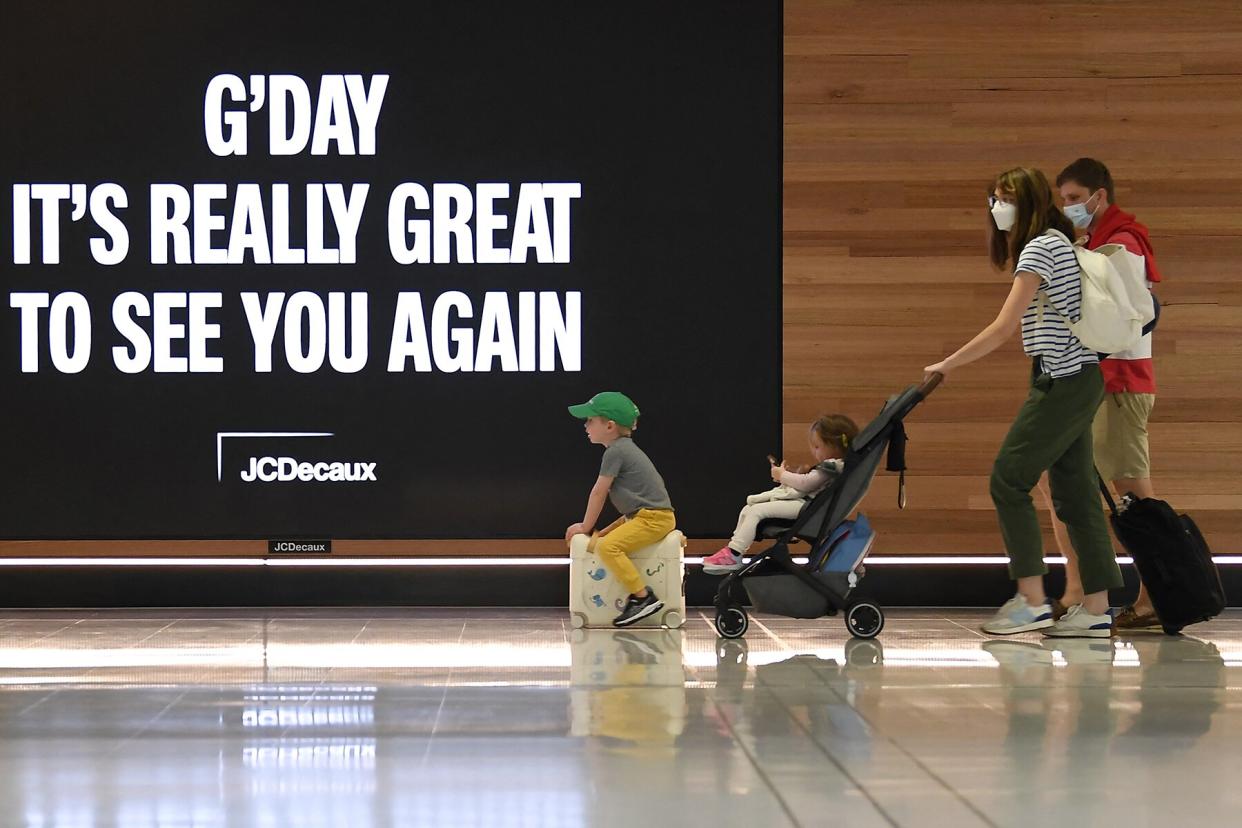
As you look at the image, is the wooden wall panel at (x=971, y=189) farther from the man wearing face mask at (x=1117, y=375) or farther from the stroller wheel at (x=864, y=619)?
the stroller wheel at (x=864, y=619)

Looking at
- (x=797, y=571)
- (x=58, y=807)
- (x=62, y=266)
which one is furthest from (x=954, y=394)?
(x=58, y=807)

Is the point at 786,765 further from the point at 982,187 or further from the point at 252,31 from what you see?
the point at 252,31

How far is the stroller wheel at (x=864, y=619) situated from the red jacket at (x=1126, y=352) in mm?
1163

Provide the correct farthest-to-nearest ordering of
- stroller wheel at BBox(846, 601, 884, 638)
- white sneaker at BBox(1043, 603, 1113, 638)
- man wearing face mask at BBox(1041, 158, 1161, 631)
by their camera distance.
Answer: man wearing face mask at BBox(1041, 158, 1161, 631) < stroller wheel at BBox(846, 601, 884, 638) < white sneaker at BBox(1043, 603, 1113, 638)

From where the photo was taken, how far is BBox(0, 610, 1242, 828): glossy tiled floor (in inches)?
99.4

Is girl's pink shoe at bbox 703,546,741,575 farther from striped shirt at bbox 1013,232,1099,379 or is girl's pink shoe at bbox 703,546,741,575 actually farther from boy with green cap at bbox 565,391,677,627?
striped shirt at bbox 1013,232,1099,379

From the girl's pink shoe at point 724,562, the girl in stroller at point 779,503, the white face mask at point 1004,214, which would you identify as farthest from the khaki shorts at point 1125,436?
the girl's pink shoe at point 724,562

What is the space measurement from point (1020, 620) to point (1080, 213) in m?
1.46

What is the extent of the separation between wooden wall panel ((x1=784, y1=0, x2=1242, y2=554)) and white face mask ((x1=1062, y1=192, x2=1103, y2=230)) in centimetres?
102

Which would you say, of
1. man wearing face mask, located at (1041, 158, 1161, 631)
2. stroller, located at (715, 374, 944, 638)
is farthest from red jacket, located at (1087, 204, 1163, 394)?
stroller, located at (715, 374, 944, 638)

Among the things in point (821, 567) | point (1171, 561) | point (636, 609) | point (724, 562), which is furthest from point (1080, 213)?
point (636, 609)

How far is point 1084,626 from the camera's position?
4855 mm

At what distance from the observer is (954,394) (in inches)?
244

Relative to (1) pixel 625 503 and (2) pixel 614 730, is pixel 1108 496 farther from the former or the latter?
(2) pixel 614 730
